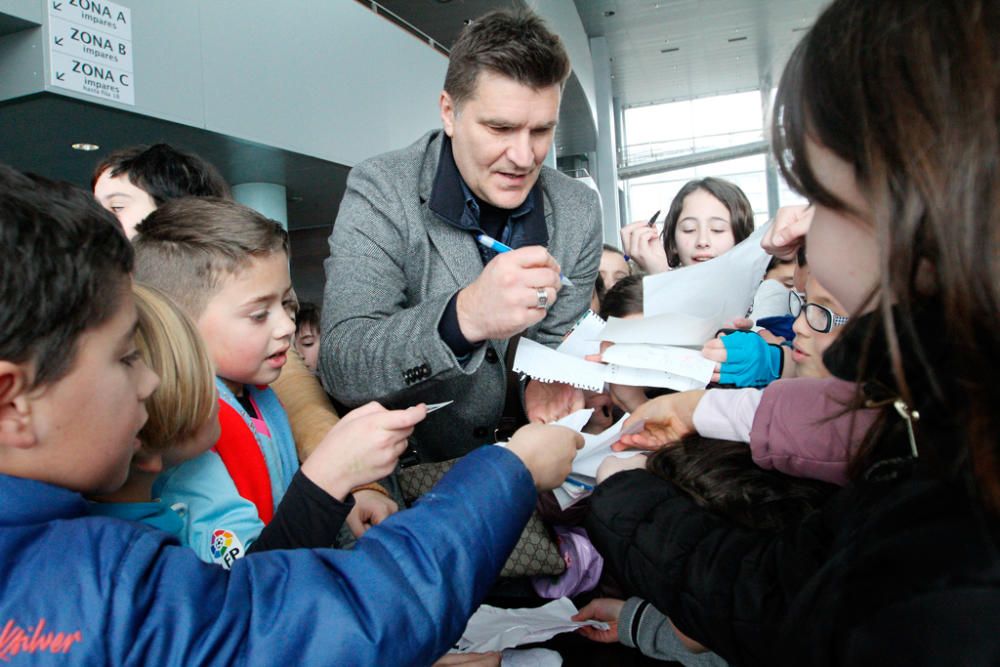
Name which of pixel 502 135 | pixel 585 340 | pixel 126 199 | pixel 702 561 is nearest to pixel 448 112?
pixel 502 135

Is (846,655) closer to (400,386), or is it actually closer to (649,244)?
(400,386)

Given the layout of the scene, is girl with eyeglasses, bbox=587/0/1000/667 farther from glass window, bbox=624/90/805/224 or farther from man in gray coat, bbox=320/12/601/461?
glass window, bbox=624/90/805/224

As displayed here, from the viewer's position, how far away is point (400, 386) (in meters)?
1.25

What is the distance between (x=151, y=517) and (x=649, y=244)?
7.25ft

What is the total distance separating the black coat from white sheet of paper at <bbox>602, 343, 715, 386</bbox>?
0.34 meters

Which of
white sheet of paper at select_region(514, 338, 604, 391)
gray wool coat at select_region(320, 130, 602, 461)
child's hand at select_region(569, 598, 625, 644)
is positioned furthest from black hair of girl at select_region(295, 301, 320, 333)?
child's hand at select_region(569, 598, 625, 644)

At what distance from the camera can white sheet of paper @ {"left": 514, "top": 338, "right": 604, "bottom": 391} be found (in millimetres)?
1261

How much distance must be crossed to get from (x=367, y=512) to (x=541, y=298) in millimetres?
477

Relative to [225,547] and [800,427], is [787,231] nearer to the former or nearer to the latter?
[800,427]

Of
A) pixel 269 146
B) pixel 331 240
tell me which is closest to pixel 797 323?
pixel 331 240

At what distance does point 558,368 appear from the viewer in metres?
1.28

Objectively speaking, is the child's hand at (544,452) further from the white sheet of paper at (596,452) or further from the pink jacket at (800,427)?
the pink jacket at (800,427)

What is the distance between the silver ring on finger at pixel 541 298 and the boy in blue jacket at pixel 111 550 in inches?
20.3

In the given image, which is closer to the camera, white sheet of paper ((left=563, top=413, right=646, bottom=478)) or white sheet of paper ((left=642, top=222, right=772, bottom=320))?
white sheet of paper ((left=563, top=413, right=646, bottom=478))
